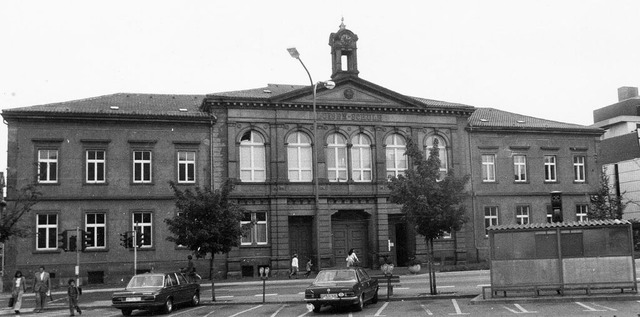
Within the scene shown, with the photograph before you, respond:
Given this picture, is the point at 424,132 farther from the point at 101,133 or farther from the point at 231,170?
the point at 101,133

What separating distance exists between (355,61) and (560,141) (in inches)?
639

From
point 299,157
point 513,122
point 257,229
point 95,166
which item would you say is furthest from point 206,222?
point 513,122

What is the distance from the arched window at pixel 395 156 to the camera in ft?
151

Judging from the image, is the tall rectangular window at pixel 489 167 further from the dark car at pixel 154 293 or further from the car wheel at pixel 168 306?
the car wheel at pixel 168 306

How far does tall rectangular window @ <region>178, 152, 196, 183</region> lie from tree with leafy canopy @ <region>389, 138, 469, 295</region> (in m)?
18.1

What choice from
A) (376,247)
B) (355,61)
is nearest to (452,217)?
(376,247)

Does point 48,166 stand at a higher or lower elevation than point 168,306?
higher

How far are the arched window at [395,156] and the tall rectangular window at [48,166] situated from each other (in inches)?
790

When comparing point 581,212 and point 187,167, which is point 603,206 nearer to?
point 581,212

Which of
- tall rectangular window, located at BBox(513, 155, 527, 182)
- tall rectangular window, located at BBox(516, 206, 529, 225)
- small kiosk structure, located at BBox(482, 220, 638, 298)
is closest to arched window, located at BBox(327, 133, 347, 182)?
tall rectangular window, located at BBox(513, 155, 527, 182)

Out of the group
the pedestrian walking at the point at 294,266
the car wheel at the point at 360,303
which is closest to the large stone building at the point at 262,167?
the pedestrian walking at the point at 294,266

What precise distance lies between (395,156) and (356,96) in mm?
4657

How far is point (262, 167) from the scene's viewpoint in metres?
43.8

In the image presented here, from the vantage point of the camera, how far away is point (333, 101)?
1762 inches
